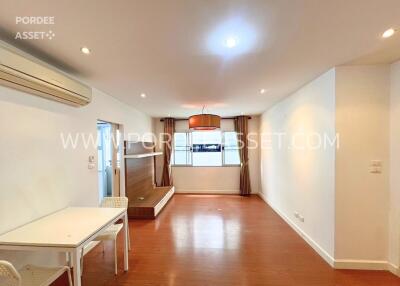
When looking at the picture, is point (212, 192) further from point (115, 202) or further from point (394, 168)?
point (394, 168)

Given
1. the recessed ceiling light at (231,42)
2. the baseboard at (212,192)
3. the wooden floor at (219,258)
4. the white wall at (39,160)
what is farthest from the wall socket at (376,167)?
the baseboard at (212,192)

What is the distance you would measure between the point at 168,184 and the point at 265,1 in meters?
6.13

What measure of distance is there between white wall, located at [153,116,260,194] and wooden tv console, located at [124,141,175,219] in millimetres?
889

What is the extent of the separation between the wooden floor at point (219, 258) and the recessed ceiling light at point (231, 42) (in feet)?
8.16

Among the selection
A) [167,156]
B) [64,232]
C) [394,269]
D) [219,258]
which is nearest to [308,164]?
[394,269]

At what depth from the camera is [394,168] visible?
8.16 ft

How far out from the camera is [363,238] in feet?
8.50

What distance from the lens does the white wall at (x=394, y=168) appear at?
2449 mm

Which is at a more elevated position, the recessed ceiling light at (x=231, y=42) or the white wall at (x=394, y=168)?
the recessed ceiling light at (x=231, y=42)

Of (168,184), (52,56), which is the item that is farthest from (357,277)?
(168,184)

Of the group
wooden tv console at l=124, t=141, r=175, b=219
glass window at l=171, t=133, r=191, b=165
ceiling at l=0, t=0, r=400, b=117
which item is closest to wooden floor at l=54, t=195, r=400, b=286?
wooden tv console at l=124, t=141, r=175, b=219

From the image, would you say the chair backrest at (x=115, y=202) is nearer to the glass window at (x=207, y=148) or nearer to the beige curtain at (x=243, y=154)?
the glass window at (x=207, y=148)

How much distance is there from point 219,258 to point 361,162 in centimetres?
217

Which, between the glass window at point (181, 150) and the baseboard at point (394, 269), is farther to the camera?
the glass window at point (181, 150)
